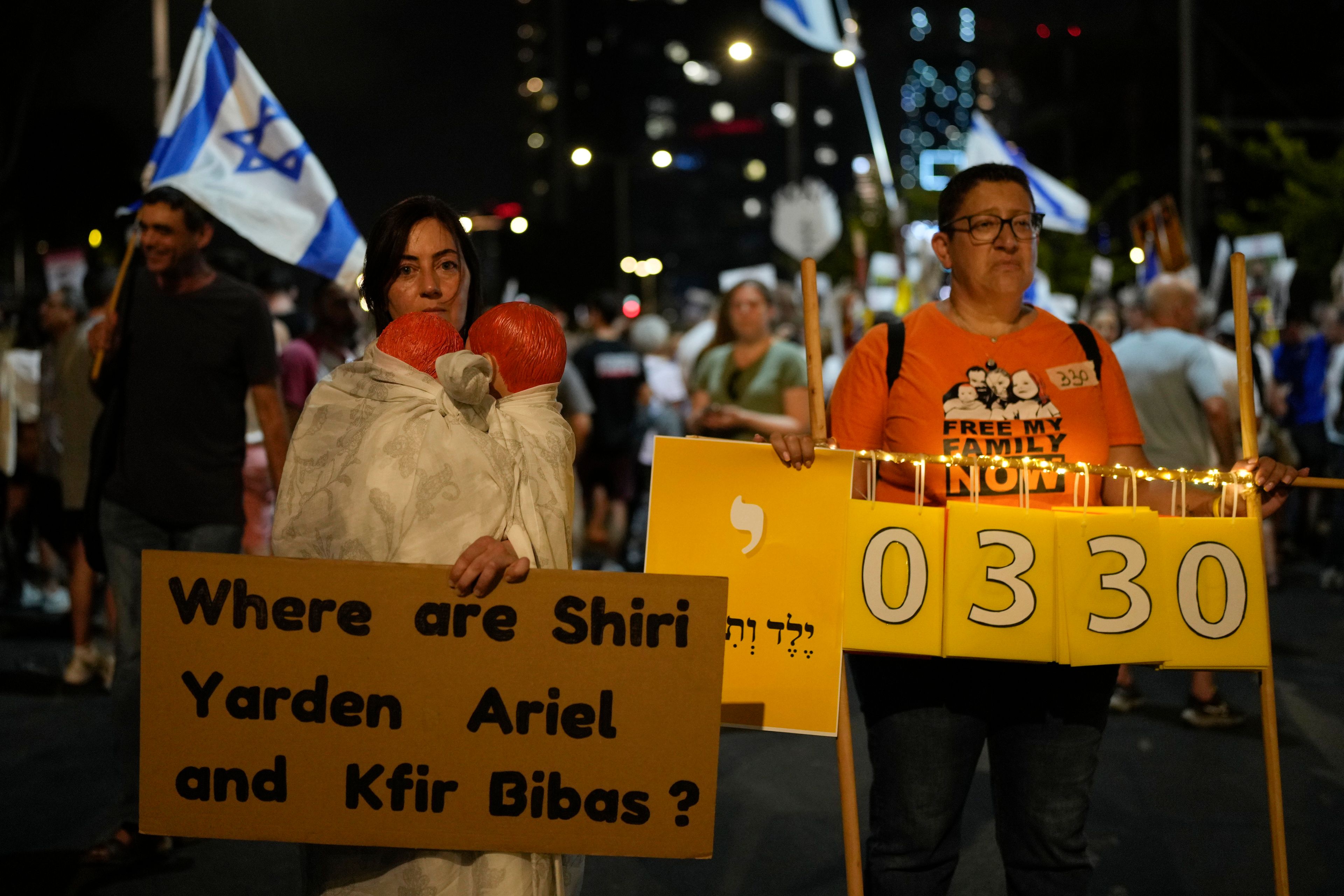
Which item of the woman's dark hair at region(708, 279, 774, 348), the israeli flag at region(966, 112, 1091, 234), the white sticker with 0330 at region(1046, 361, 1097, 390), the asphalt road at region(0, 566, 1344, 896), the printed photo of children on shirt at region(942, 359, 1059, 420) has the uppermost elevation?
the israeli flag at region(966, 112, 1091, 234)

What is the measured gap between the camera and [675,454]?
3158 millimetres

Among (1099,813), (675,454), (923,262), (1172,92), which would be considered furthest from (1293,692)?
(1172,92)

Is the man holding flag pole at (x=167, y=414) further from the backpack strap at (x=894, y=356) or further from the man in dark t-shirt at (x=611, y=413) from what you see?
the man in dark t-shirt at (x=611, y=413)

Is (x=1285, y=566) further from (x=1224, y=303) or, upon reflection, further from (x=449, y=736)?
(x=449, y=736)

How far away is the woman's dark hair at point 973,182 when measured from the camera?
3.34 meters

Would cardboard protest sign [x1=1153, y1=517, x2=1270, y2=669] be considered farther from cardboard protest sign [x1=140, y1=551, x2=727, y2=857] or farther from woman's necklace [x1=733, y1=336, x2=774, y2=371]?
woman's necklace [x1=733, y1=336, x2=774, y2=371]

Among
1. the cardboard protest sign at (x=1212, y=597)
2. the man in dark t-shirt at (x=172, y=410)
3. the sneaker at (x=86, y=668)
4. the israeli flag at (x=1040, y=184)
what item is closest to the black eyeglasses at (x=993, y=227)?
the cardboard protest sign at (x=1212, y=597)

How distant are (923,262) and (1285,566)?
242 inches

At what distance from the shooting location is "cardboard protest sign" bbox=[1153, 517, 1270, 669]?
303cm

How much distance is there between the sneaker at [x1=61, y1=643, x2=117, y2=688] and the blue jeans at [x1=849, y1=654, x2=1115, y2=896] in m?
5.84

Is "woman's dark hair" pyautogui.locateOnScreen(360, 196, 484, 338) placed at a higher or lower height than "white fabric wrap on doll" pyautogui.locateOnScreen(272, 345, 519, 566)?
higher

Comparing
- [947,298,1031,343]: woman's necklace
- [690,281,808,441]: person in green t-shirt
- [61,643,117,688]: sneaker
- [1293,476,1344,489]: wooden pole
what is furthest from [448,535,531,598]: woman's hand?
[61,643,117,688]: sneaker

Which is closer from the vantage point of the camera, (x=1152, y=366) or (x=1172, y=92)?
(x=1152, y=366)

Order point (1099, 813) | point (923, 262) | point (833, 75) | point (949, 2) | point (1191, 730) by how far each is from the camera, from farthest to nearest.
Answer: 1. point (949, 2)
2. point (833, 75)
3. point (923, 262)
4. point (1191, 730)
5. point (1099, 813)
